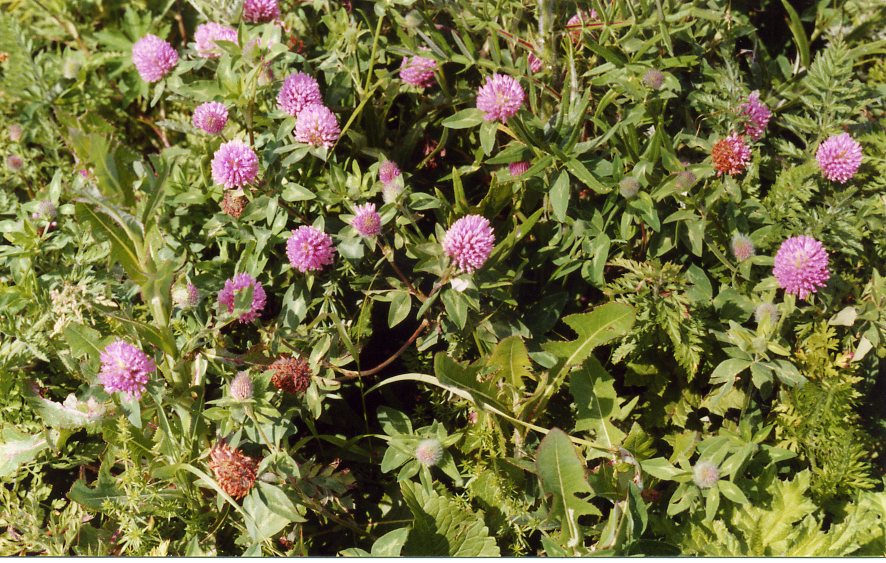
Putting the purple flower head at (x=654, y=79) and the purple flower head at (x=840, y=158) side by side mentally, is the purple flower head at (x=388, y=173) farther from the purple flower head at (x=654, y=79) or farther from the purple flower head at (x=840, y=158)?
the purple flower head at (x=840, y=158)

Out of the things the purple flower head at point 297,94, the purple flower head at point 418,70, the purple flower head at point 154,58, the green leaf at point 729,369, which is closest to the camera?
the green leaf at point 729,369

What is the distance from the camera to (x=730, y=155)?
2098 mm

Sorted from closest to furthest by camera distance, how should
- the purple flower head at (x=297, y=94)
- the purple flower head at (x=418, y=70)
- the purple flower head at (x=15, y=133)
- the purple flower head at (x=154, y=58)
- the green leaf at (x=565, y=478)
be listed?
the green leaf at (x=565, y=478)
the purple flower head at (x=297, y=94)
the purple flower head at (x=418, y=70)
the purple flower head at (x=154, y=58)
the purple flower head at (x=15, y=133)

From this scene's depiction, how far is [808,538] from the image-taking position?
1.90m

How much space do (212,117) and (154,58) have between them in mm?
438

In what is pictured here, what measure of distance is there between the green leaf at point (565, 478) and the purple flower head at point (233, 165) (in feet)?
3.31

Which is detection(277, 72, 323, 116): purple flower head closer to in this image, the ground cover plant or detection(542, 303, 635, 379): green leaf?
the ground cover plant

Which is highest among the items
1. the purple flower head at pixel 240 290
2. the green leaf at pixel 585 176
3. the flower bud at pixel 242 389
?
the green leaf at pixel 585 176

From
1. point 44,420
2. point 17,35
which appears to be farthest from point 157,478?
point 17,35

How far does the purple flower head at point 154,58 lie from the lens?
242 centimetres

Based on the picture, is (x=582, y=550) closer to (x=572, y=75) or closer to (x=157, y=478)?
(x=157, y=478)

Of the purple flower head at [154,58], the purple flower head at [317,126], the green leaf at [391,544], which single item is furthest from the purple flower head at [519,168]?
the purple flower head at [154,58]

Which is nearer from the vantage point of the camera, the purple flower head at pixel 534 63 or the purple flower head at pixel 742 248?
the purple flower head at pixel 742 248

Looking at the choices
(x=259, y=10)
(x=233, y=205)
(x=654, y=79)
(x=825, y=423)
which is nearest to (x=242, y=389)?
(x=233, y=205)
